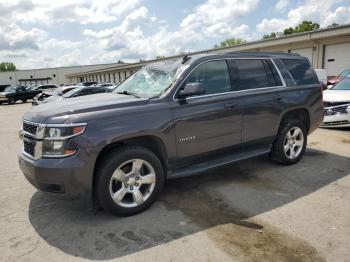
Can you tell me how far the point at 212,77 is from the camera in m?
4.85

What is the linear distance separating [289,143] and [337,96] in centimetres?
444

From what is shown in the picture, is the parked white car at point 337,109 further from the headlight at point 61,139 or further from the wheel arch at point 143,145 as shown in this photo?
the headlight at point 61,139

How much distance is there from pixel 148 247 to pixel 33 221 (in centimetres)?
164

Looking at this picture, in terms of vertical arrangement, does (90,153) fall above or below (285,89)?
below

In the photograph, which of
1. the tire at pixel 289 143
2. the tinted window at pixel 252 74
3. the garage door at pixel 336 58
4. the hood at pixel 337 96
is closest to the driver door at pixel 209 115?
the tinted window at pixel 252 74

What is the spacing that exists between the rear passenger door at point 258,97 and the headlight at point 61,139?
2.50 m

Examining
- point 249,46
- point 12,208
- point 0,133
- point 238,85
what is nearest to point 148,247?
point 12,208

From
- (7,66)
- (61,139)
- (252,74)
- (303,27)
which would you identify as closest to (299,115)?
(252,74)

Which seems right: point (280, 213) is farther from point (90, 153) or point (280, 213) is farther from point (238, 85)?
point (90, 153)

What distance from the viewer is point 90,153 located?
370 centimetres

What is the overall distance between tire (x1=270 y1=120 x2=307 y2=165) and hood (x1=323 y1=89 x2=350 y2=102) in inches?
149

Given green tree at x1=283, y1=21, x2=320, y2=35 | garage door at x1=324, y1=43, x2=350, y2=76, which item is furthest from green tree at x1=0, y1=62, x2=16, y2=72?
garage door at x1=324, y1=43, x2=350, y2=76

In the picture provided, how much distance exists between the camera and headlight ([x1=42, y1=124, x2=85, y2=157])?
3645 millimetres

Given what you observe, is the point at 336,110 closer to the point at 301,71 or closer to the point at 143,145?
the point at 301,71
